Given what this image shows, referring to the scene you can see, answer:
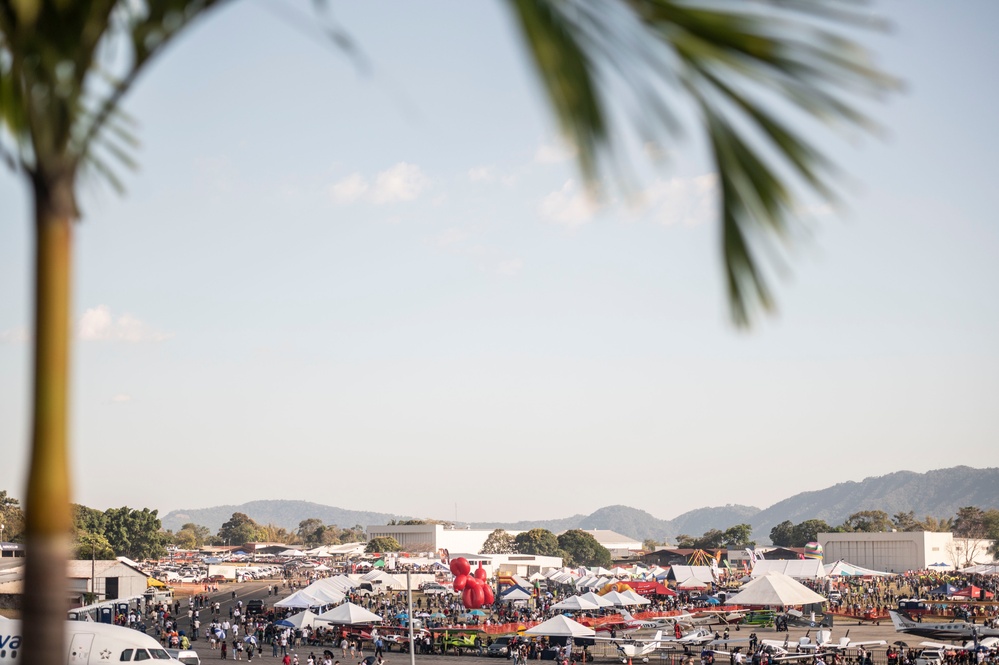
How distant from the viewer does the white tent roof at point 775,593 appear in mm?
51047

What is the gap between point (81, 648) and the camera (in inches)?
1213

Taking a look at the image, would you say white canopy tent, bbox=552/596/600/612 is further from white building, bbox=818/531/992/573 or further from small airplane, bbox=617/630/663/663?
white building, bbox=818/531/992/573

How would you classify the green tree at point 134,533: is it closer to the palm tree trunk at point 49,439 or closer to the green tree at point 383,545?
the green tree at point 383,545

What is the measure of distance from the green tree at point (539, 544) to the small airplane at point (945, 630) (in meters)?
139

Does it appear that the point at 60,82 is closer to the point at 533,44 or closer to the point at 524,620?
the point at 533,44

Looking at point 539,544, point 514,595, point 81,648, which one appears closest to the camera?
point 81,648

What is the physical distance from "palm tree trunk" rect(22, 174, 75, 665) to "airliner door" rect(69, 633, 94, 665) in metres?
31.1

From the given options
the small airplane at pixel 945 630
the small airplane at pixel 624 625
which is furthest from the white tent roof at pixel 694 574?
the small airplane at pixel 945 630

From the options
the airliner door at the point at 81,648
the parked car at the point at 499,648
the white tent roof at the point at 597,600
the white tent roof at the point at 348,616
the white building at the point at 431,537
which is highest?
the airliner door at the point at 81,648

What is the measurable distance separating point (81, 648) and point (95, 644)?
40 centimetres

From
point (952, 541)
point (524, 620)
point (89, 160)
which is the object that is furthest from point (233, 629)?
point (952, 541)

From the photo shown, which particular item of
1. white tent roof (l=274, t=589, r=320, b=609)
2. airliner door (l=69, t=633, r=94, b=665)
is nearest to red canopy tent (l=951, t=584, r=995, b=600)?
white tent roof (l=274, t=589, r=320, b=609)

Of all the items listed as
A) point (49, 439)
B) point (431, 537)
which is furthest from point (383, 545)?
point (49, 439)

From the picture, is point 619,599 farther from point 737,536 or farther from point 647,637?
point 737,536
